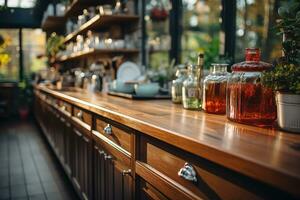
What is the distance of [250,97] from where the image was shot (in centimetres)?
124

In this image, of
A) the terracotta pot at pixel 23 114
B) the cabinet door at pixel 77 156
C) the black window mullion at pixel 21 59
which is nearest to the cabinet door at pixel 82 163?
the cabinet door at pixel 77 156

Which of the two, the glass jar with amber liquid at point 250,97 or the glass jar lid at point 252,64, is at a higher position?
the glass jar lid at point 252,64

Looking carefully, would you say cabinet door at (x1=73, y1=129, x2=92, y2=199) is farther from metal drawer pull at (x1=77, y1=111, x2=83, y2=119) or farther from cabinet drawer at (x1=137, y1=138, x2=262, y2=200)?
cabinet drawer at (x1=137, y1=138, x2=262, y2=200)

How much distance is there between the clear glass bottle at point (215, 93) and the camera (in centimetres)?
154

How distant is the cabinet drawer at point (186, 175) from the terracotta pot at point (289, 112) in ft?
1.03

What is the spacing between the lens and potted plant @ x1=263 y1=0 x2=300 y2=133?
106 cm

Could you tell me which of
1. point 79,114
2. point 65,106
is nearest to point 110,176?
point 79,114

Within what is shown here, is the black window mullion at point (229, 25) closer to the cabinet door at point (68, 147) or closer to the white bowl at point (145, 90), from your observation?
the white bowl at point (145, 90)

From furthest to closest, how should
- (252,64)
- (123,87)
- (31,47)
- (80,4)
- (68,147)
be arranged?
(31,47) → (80,4) → (68,147) → (123,87) → (252,64)

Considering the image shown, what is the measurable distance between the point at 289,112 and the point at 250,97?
185 millimetres

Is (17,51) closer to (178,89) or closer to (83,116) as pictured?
(83,116)

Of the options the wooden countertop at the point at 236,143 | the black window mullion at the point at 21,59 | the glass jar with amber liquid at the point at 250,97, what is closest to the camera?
the wooden countertop at the point at 236,143

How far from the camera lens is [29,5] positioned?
9.70 metres

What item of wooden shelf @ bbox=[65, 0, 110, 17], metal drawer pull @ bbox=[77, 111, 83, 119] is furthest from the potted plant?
wooden shelf @ bbox=[65, 0, 110, 17]
